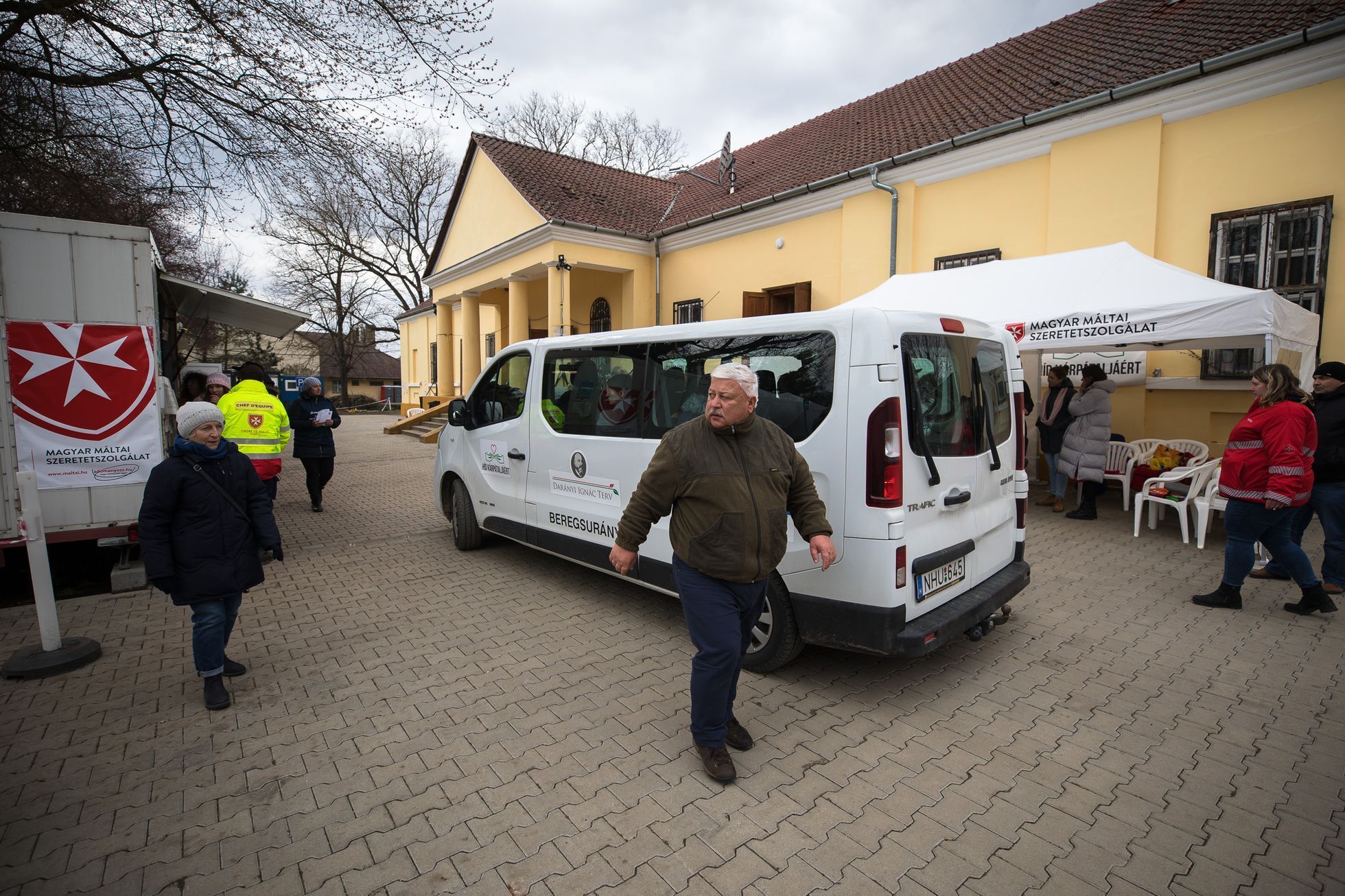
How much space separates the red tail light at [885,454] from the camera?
10.1ft

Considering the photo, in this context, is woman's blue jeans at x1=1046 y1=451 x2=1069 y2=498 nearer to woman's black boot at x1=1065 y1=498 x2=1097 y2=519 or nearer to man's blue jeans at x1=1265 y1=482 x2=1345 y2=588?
woman's black boot at x1=1065 y1=498 x2=1097 y2=519

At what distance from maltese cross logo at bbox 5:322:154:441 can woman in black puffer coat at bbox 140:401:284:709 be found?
2435 mm

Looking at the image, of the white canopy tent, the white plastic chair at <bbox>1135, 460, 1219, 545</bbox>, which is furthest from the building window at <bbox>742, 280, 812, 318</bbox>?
the white plastic chair at <bbox>1135, 460, 1219, 545</bbox>

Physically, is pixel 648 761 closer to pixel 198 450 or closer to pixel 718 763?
pixel 718 763

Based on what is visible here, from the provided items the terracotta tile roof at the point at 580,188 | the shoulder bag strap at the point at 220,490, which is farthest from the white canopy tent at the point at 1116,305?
the terracotta tile roof at the point at 580,188

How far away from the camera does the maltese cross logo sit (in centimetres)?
468

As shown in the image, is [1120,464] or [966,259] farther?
[966,259]

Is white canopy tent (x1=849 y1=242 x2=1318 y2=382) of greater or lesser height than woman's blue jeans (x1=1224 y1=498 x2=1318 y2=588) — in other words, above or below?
above

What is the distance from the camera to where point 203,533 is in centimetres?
327

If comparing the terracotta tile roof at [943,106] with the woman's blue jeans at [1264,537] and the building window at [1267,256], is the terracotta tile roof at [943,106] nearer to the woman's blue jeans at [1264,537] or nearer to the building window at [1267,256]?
the building window at [1267,256]

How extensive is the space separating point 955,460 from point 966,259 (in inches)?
322

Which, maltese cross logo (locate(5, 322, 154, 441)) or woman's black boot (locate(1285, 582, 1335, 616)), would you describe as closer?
woman's black boot (locate(1285, 582, 1335, 616))

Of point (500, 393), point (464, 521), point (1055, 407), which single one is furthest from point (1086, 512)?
point (464, 521)

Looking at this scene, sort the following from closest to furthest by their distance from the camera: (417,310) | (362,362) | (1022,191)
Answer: (1022,191), (417,310), (362,362)
